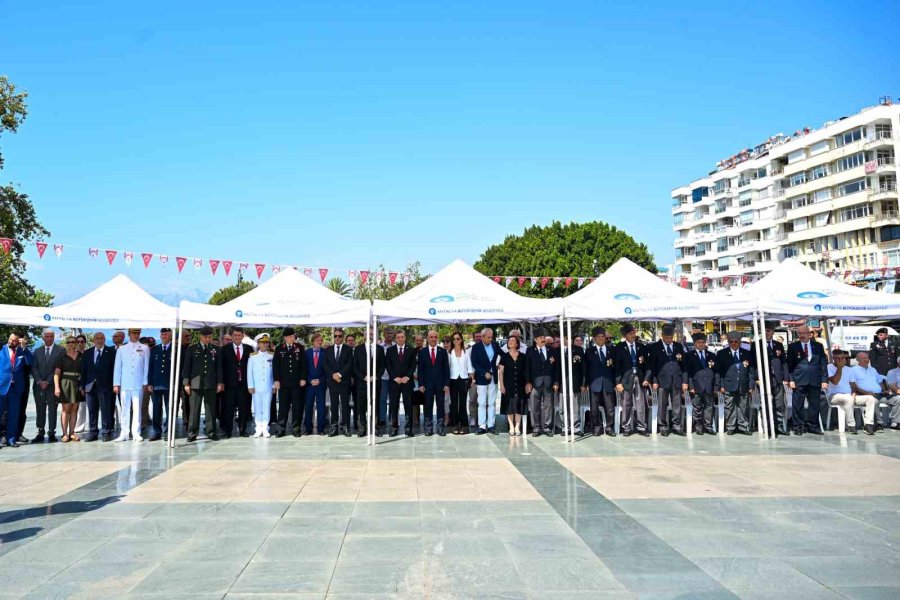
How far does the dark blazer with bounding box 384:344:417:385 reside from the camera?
12516mm

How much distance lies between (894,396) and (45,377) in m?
16.5

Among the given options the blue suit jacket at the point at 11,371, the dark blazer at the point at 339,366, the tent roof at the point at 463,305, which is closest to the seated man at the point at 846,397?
the tent roof at the point at 463,305

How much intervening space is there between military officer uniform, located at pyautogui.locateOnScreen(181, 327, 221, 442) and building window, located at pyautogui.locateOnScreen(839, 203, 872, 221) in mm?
60289

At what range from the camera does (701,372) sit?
1195cm

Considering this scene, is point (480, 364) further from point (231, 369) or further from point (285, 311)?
point (231, 369)

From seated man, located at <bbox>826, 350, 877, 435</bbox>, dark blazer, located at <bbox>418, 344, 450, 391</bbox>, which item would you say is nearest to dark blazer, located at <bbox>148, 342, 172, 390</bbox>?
dark blazer, located at <bbox>418, 344, 450, 391</bbox>

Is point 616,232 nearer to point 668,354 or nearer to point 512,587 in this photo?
point 668,354

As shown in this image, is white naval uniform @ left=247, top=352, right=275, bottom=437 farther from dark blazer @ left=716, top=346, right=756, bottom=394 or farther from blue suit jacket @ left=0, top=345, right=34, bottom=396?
dark blazer @ left=716, top=346, right=756, bottom=394

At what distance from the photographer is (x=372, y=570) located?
4953 mm

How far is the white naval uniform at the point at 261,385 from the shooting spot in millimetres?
12492

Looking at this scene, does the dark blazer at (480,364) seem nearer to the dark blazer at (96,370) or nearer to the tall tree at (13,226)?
the dark blazer at (96,370)

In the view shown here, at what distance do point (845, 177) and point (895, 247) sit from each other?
28.5 ft

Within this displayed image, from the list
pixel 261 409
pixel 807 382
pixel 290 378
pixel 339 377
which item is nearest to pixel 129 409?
pixel 261 409

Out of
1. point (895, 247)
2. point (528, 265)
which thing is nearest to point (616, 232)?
point (528, 265)
